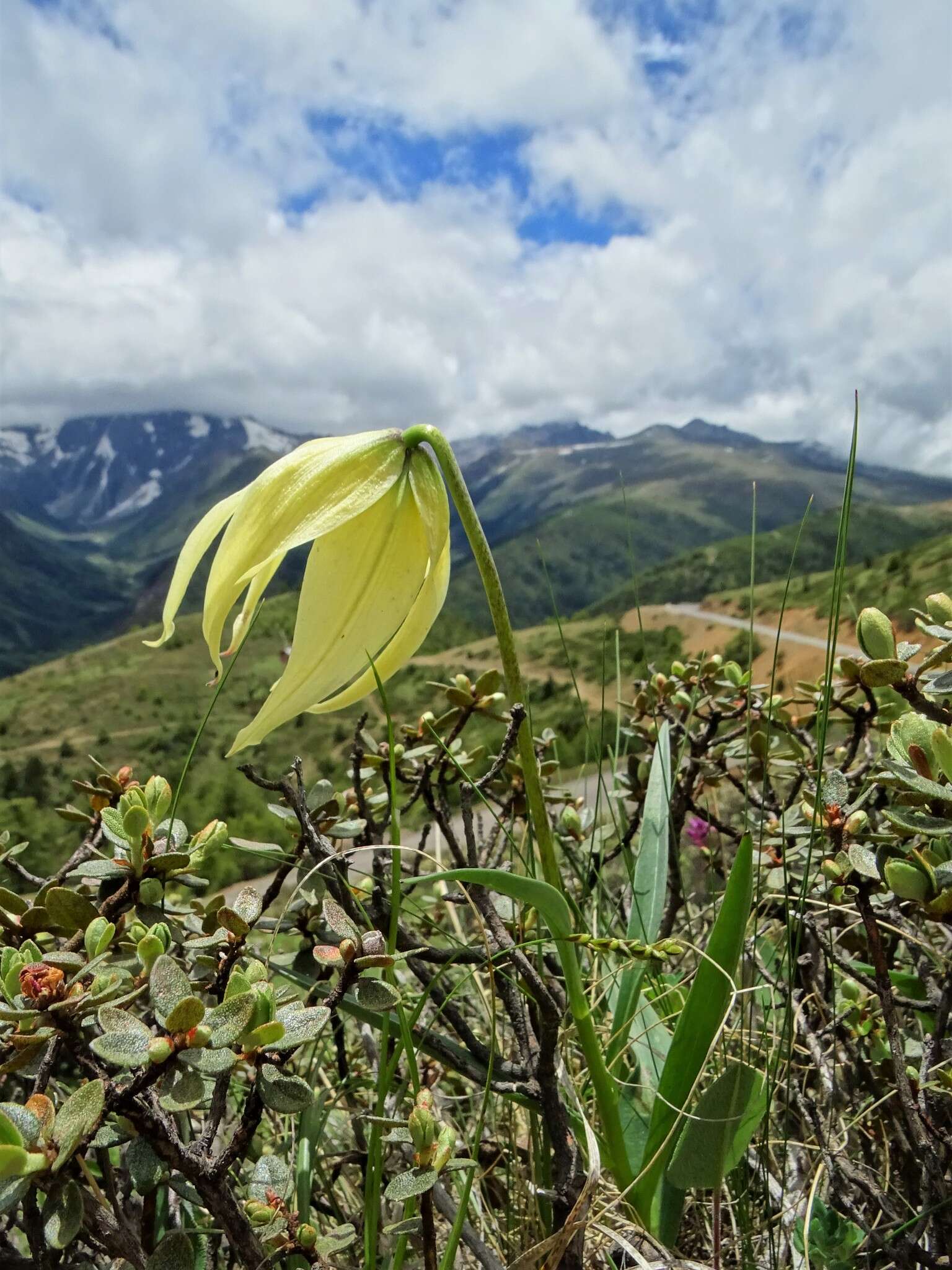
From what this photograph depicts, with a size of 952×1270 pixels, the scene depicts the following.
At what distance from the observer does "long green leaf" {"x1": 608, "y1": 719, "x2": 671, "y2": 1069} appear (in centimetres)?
134

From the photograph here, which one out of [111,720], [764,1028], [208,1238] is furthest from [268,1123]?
[111,720]

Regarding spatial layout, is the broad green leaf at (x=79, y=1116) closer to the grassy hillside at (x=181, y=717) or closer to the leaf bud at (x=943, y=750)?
the leaf bud at (x=943, y=750)

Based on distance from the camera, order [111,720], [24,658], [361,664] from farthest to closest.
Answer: [24,658], [111,720], [361,664]

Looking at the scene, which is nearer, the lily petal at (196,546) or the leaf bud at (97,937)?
the leaf bud at (97,937)

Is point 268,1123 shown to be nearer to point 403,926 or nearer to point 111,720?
point 403,926

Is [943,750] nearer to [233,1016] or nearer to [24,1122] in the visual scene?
[233,1016]

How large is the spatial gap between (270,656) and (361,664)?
218ft

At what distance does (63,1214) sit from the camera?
2.39 ft

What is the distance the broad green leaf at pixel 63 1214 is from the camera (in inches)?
28.0

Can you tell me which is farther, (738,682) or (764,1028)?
(738,682)

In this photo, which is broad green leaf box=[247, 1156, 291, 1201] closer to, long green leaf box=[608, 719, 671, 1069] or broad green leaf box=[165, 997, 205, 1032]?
broad green leaf box=[165, 997, 205, 1032]

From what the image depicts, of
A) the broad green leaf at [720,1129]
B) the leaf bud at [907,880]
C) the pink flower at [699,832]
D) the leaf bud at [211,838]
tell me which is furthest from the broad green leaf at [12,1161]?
the pink flower at [699,832]

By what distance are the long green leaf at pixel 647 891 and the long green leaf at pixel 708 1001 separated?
0.15 m

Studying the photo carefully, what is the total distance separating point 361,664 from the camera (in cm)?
117
